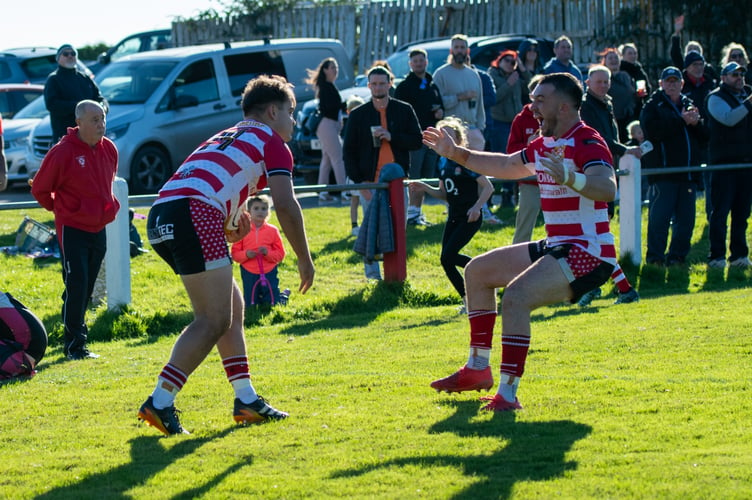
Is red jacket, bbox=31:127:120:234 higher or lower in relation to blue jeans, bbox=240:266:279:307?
higher

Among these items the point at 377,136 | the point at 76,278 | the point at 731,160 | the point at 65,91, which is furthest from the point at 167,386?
the point at 65,91

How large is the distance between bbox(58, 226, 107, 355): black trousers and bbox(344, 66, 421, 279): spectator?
426 centimetres

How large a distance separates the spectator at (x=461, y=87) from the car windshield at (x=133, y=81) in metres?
5.48

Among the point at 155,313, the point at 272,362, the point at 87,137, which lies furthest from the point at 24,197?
the point at 272,362

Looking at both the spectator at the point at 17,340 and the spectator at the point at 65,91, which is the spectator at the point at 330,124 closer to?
the spectator at the point at 65,91

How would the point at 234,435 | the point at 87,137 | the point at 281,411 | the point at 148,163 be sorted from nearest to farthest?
the point at 234,435 → the point at 281,411 → the point at 87,137 → the point at 148,163

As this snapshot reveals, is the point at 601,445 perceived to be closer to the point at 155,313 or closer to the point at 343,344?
the point at 343,344

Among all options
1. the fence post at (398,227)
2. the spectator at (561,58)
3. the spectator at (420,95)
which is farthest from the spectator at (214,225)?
the spectator at (561,58)

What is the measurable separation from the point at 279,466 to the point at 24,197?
14.5m

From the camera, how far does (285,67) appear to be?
67.3 ft

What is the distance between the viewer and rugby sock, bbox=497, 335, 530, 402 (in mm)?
6617

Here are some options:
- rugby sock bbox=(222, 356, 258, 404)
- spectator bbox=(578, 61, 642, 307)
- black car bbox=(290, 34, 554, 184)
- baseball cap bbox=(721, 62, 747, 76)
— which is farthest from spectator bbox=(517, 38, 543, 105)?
rugby sock bbox=(222, 356, 258, 404)

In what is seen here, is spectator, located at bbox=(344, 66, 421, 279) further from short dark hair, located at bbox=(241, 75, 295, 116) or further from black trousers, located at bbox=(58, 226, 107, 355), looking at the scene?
short dark hair, located at bbox=(241, 75, 295, 116)

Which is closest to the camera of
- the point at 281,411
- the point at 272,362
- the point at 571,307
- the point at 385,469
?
the point at 385,469
